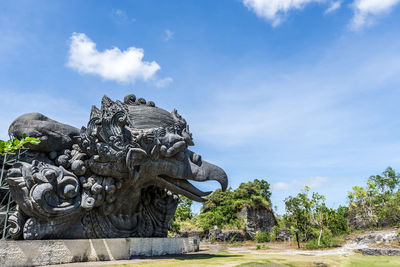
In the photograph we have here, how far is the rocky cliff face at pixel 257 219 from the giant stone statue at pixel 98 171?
63.8 ft

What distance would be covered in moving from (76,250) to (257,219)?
2226 cm

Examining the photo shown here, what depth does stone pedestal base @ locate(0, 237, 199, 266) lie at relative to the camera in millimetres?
4590

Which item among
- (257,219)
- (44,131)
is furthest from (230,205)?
(44,131)

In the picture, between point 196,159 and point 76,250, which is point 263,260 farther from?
point 76,250

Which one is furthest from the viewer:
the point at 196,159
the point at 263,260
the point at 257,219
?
the point at 257,219

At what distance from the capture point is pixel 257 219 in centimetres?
2555

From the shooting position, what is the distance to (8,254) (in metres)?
4.50

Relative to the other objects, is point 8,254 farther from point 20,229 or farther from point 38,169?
point 38,169

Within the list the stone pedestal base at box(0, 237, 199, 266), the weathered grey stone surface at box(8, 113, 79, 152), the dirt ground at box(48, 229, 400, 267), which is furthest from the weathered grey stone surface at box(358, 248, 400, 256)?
the weathered grey stone surface at box(8, 113, 79, 152)

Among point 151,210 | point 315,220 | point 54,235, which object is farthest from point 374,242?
point 54,235

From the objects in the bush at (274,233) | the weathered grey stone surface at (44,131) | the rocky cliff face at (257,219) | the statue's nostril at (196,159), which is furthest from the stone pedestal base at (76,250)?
the rocky cliff face at (257,219)

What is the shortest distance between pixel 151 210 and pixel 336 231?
14039 mm

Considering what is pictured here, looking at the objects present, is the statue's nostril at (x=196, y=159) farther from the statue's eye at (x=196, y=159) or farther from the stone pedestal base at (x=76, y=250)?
the stone pedestal base at (x=76, y=250)

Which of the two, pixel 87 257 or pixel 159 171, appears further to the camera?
pixel 159 171
